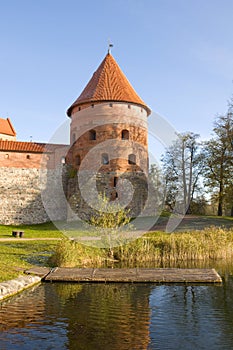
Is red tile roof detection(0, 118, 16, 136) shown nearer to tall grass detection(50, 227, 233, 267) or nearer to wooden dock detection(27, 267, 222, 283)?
tall grass detection(50, 227, 233, 267)

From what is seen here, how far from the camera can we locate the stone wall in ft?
69.3

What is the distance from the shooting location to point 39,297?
6.92 metres

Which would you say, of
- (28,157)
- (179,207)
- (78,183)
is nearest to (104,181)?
(78,183)

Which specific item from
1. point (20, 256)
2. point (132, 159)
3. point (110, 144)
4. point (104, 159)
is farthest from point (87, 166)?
point (20, 256)

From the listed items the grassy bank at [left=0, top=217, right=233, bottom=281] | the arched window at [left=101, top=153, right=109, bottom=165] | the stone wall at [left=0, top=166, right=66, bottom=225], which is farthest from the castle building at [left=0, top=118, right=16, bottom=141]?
the grassy bank at [left=0, top=217, right=233, bottom=281]

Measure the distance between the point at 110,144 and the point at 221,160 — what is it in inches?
302

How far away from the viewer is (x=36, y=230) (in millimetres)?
18953

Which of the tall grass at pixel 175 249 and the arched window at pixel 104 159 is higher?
the arched window at pixel 104 159

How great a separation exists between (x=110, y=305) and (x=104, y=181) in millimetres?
Answer: 15237

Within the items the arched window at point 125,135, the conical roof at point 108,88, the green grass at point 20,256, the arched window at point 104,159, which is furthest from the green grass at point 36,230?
the conical roof at point 108,88

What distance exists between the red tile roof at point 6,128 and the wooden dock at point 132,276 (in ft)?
80.7

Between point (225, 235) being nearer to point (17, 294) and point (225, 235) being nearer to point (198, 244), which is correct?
point (198, 244)

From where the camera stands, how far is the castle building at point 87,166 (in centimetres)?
2133

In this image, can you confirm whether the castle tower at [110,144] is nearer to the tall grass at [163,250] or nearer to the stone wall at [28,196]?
the stone wall at [28,196]
